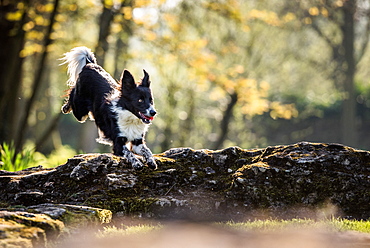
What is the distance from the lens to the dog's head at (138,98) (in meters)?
6.15

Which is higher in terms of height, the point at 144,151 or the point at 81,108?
the point at 81,108

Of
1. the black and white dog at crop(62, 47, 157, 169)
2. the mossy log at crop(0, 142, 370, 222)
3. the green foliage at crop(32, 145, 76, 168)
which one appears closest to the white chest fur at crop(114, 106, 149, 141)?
the black and white dog at crop(62, 47, 157, 169)

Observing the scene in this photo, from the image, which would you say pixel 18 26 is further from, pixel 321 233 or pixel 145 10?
pixel 321 233

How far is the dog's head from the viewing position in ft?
20.2

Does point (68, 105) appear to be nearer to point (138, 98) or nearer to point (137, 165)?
point (138, 98)

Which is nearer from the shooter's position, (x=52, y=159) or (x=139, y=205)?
(x=139, y=205)

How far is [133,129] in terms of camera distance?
6.46 m

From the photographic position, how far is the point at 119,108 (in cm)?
642

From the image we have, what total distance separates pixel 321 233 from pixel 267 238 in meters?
0.59

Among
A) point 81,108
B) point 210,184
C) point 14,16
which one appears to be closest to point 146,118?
point 210,184

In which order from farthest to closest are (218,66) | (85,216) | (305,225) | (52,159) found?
(218,66) < (52,159) < (305,225) < (85,216)

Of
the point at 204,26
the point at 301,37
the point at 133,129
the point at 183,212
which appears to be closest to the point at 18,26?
the point at 133,129

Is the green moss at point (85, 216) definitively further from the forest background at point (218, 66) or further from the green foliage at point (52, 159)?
the forest background at point (218, 66)

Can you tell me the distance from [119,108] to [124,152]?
61 cm
